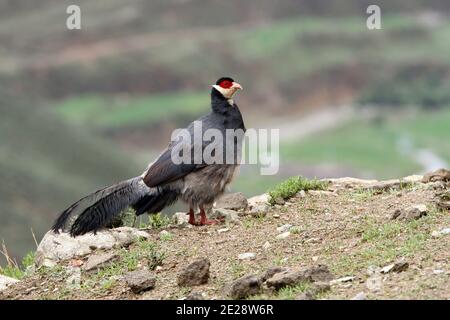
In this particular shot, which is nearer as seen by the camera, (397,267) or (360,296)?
(360,296)

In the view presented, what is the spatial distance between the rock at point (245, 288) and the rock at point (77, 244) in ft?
Result: 9.37

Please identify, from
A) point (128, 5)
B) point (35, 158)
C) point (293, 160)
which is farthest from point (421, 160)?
point (128, 5)

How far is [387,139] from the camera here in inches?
3644

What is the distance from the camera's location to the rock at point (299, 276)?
941 centimetres

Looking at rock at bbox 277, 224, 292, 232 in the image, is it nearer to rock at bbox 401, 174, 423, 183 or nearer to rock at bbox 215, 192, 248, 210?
rock at bbox 215, 192, 248, 210

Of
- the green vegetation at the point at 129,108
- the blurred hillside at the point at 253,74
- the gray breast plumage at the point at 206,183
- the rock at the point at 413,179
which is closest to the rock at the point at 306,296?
the gray breast plumage at the point at 206,183

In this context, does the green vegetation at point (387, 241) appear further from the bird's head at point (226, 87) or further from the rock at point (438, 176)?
the bird's head at point (226, 87)

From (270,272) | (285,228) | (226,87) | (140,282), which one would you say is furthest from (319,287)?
(226,87)

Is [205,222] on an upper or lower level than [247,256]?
upper

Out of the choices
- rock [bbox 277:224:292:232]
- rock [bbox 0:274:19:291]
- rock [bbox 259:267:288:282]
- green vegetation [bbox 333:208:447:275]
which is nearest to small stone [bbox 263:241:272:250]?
rock [bbox 277:224:292:232]

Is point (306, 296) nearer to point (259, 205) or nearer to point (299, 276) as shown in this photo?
point (299, 276)

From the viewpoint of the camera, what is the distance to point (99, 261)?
37.3 ft

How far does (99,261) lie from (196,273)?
1.66 meters
